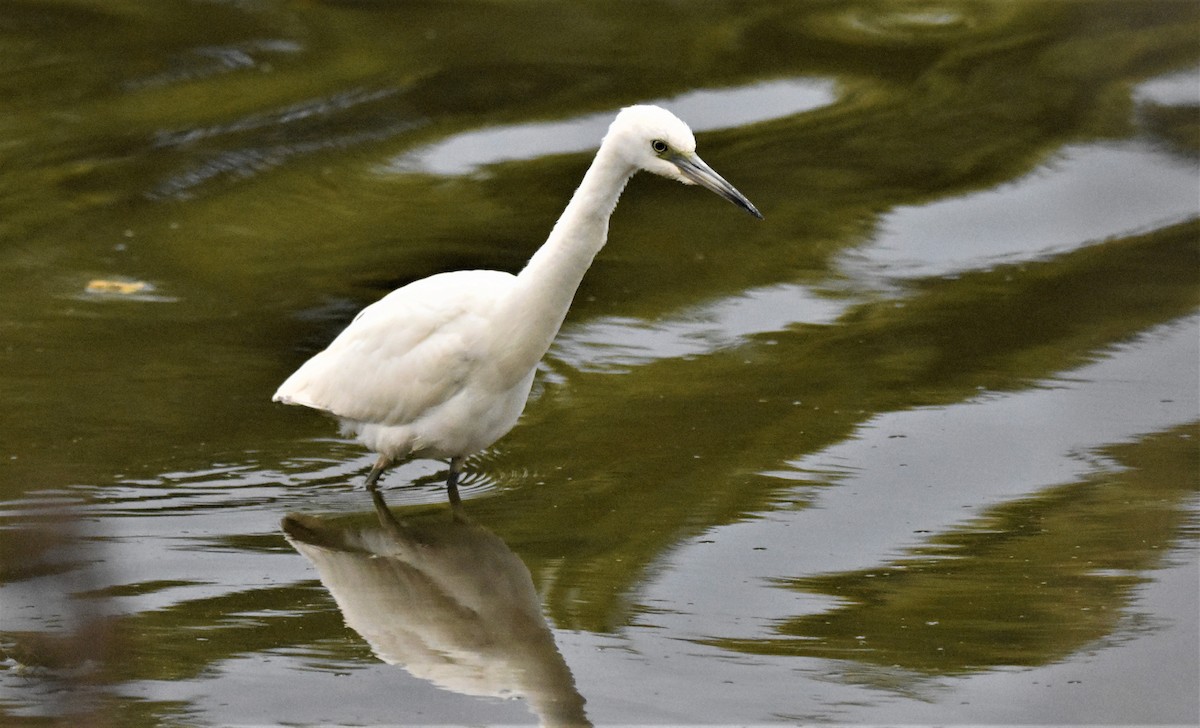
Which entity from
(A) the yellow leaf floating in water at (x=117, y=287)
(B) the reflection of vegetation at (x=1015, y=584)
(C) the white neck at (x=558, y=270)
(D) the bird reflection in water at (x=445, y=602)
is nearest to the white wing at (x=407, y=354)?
(C) the white neck at (x=558, y=270)

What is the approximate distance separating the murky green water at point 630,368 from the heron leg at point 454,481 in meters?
0.09

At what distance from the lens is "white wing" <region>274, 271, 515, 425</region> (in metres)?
6.31

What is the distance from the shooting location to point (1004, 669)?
525 centimetres

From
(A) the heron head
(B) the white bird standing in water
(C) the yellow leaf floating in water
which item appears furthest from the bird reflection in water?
(C) the yellow leaf floating in water

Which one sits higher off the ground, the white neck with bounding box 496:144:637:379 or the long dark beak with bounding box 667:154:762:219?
the long dark beak with bounding box 667:154:762:219

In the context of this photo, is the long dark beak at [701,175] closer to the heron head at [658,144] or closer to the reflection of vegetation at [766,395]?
the heron head at [658,144]

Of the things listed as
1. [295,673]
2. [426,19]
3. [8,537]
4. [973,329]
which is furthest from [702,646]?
[426,19]

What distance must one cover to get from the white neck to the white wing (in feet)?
0.43

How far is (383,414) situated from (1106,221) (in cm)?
474

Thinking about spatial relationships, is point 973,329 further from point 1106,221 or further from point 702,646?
point 702,646

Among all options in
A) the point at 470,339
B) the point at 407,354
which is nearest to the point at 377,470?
the point at 407,354

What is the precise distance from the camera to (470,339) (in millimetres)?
6266

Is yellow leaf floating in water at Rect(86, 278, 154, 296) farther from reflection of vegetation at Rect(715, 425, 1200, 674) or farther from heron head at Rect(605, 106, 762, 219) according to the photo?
reflection of vegetation at Rect(715, 425, 1200, 674)

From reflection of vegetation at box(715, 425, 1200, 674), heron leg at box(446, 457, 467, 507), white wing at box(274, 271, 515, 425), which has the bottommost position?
reflection of vegetation at box(715, 425, 1200, 674)
